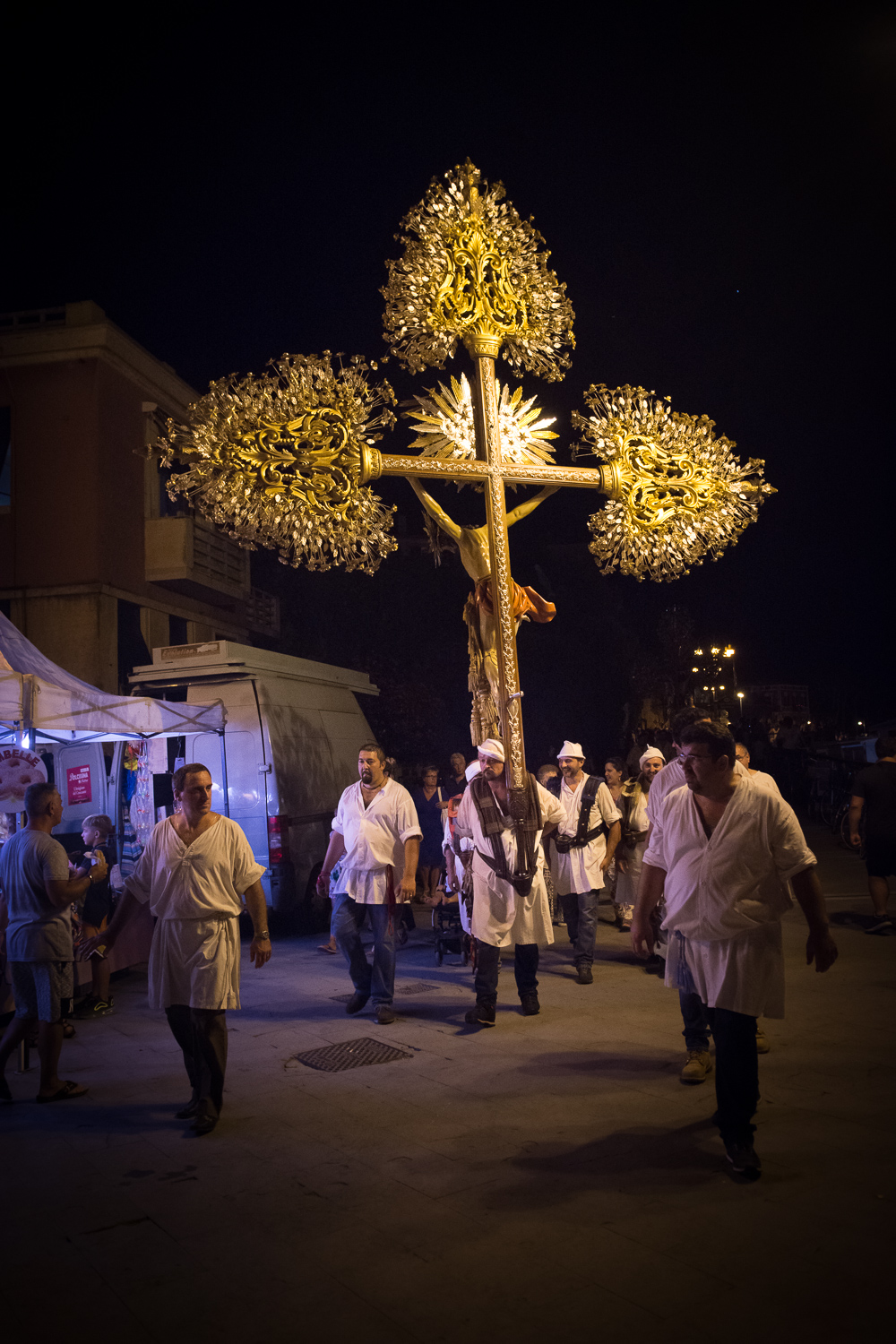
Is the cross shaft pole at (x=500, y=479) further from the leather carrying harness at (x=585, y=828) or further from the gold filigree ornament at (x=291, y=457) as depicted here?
the leather carrying harness at (x=585, y=828)

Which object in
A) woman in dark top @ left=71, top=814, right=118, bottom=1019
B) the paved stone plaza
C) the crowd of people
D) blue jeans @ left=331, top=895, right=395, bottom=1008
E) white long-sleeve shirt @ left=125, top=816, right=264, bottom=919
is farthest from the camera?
woman in dark top @ left=71, top=814, right=118, bottom=1019

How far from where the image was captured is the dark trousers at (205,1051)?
192 inches

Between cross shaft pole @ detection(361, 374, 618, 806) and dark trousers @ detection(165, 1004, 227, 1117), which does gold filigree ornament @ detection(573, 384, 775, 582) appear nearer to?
cross shaft pole @ detection(361, 374, 618, 806)

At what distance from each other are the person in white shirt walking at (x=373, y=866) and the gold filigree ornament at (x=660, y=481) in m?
2.76

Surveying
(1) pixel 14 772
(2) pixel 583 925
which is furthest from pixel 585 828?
(1) pixel 14 772

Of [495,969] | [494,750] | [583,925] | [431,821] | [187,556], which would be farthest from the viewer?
[187,556]

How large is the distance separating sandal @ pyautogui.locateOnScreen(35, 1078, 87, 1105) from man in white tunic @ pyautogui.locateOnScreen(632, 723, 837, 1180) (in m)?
3.60

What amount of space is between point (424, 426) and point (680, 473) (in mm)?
2271

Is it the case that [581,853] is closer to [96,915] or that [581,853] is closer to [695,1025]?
[695,1025]

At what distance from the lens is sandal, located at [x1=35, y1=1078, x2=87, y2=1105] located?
213 inches

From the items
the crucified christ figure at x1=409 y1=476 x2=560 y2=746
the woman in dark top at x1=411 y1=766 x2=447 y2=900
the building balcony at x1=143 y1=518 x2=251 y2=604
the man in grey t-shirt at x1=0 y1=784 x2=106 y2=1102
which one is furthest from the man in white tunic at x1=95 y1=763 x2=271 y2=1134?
the building balcony at x1=143 y1=518 x2=251 y2=604

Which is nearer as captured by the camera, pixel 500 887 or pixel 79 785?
pixel 500 887

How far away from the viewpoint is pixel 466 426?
25.8 feet

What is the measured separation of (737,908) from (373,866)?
12.4 ft
